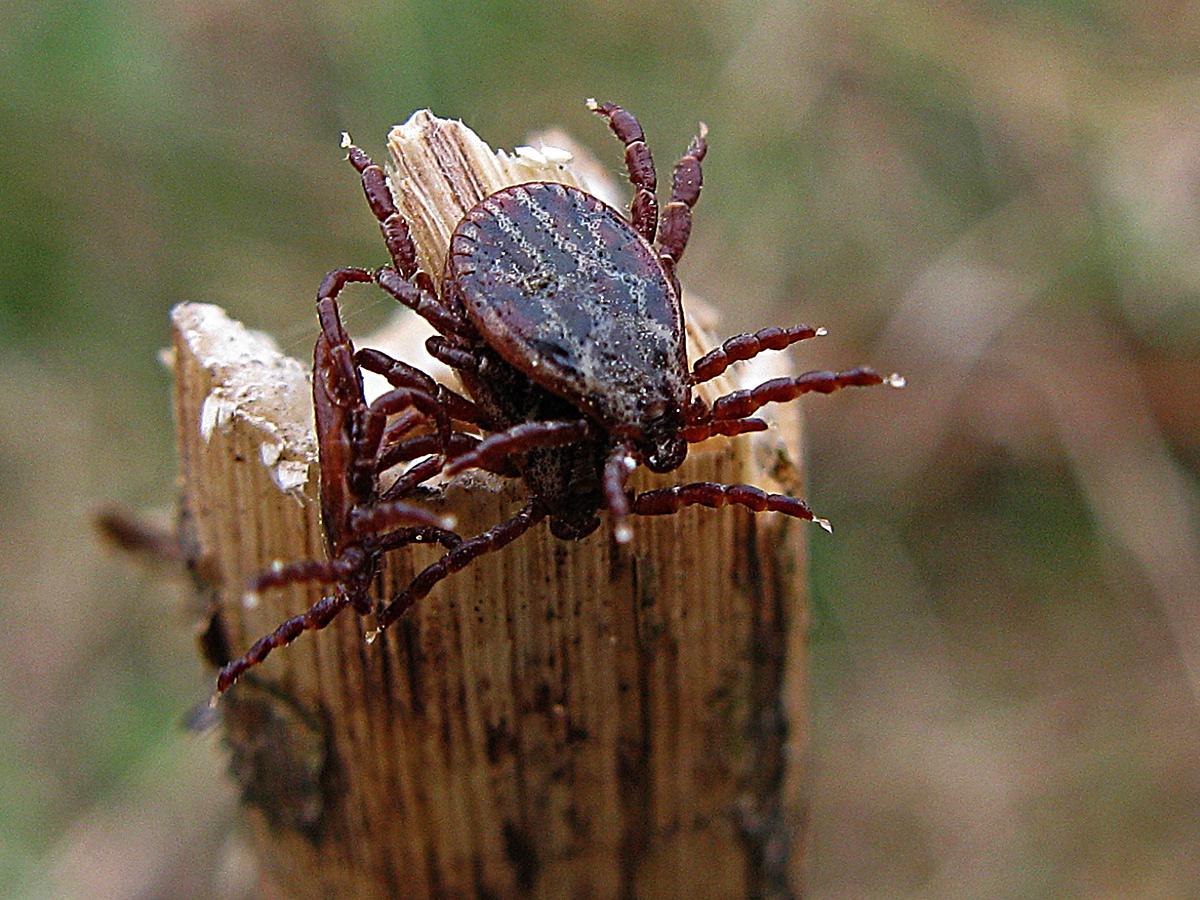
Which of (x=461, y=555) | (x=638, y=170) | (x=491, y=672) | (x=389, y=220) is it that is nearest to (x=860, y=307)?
(x=638, y=170)

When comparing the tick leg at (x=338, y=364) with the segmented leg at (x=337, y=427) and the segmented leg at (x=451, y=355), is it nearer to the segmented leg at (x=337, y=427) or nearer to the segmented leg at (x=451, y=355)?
the segmented leg at (x=337, y=427)

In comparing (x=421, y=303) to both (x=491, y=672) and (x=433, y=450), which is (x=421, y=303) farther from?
(x=491, y=672)

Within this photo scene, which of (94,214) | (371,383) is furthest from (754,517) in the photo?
(94,214)

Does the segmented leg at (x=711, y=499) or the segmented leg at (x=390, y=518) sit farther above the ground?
the segmented leg at (x=711, y=499)

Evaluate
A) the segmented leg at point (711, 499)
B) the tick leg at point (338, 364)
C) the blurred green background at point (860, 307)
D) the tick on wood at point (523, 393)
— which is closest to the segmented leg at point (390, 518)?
the tick on wood at point (523, 393)

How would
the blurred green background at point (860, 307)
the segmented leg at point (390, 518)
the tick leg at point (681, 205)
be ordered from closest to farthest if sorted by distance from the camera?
1. the segmented leg at point (390, 518)
2. the tick leg at point (681, 205)
3. the blurred green background at point (860, 307)

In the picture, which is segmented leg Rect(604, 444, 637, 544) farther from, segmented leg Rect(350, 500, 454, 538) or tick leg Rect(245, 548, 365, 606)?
tick leg Rect(245, 548, 365, 606)

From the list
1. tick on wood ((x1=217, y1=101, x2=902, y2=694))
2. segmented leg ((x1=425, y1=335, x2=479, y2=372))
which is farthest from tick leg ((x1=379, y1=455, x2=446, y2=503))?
segmented leg ((x1=425, y1=335, x2=479, y2=372))
